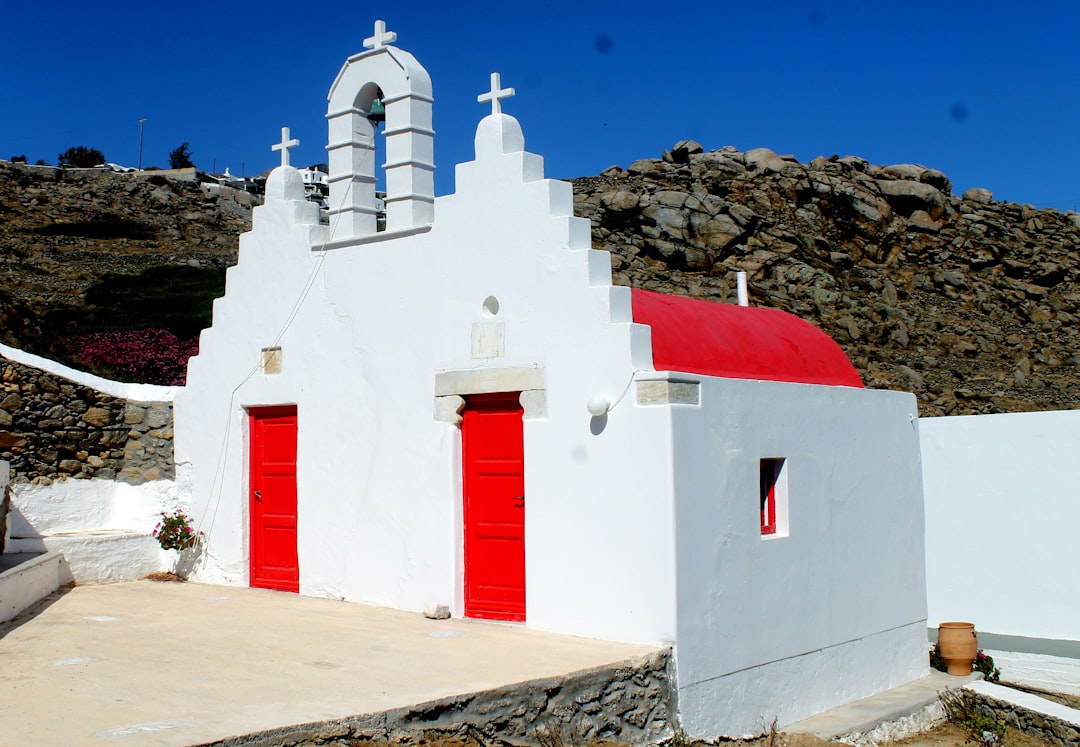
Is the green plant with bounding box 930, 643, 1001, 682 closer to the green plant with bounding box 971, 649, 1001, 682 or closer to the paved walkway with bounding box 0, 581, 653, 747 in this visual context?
the green plant with bounding box 971, 649, 1001, 682

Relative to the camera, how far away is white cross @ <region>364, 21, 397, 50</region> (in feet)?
31.0

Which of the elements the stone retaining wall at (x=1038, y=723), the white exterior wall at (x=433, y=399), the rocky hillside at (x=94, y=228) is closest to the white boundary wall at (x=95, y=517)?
the white exterior wall at (x=433, y=399)

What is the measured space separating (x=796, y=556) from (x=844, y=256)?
26.9m

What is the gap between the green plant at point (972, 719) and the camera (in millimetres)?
8844

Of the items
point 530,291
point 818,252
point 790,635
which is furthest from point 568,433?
point 818,252

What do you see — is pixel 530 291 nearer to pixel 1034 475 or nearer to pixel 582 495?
pixel 582 495

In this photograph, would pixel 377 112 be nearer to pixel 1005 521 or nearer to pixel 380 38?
pixel 380 38

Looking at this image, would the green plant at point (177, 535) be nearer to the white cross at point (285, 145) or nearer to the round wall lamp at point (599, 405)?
the white cross at point (285, 145)

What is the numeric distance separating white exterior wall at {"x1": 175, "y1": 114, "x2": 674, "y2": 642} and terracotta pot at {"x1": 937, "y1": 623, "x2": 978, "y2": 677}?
4367 mm

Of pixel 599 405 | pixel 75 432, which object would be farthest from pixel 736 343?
pixel 75 432

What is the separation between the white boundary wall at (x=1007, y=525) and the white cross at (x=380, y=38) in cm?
776

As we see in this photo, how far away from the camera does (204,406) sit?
34.9ft

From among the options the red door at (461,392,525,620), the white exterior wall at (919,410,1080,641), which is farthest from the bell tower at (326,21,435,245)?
the white exterior wall at (919,410,1080,641)

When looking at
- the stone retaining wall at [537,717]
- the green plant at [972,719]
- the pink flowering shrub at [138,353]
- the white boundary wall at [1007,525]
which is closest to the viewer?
the stone retaining wall at [537,717]
